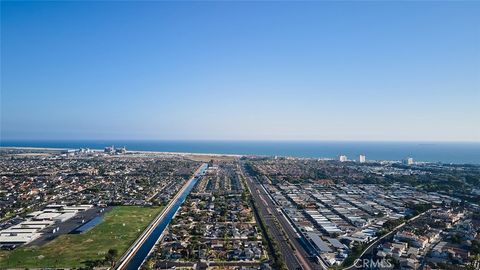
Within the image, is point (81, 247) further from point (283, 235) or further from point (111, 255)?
point (283, 235)

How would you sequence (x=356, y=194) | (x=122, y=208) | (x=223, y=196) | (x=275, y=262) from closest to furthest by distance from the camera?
(x=275, y=262), (x=122, y=208), (x=223, y=196), (x=356, y=194)

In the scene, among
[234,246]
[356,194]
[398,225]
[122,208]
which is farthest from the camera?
[356,194]

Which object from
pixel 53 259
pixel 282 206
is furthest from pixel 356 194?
pixel 53 259

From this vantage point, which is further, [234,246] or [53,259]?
[234,246]

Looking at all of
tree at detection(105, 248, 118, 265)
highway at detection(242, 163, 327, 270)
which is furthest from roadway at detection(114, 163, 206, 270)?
highway at detection(242, 163, 327, 270)

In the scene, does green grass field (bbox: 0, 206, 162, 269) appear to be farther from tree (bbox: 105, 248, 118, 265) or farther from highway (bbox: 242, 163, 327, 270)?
highway (bbox: 242, 163, 327, 270)

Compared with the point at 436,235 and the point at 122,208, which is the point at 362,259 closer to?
the point at 436,235
